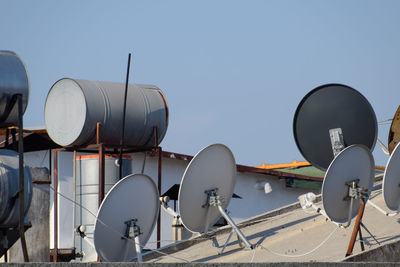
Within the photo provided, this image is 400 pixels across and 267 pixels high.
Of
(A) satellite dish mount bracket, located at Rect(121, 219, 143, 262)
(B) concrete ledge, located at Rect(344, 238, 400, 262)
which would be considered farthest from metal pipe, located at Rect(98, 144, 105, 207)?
(B) concrete ledge, located at Rect(344, 238, 400, 262)

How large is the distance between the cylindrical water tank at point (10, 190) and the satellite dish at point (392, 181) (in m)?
5.22

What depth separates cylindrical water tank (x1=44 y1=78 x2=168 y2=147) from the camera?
1491 cm

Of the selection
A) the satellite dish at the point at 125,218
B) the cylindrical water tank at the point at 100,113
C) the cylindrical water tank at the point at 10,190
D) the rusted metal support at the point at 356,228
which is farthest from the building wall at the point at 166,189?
the cylindrical water tank at the point at 10,190

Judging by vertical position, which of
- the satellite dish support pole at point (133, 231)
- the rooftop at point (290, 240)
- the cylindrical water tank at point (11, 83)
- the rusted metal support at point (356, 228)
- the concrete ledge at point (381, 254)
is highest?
the cylindrical water tank at point (11, 83)

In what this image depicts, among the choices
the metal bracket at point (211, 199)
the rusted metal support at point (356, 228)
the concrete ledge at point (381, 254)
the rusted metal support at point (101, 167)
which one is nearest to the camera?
the concrete ledge at point (381, 254)

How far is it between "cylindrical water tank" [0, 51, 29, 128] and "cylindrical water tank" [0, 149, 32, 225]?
0.58 meters

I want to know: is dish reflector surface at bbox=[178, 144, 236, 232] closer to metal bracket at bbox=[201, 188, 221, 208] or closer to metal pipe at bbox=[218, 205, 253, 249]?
metal bracket at bbox=[201, 188, 221, 208]

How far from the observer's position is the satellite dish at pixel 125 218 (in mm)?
11234

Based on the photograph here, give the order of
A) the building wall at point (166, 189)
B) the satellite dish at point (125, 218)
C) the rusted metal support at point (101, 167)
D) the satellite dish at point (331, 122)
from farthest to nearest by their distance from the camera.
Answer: the building wall at point (166, 189), the rusted metal support at point (101, 167), the satellite dish at point (331, 122), the satellite dish at point (125, 218)

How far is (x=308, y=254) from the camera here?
456 inches

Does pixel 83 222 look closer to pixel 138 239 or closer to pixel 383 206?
pixel 138 239

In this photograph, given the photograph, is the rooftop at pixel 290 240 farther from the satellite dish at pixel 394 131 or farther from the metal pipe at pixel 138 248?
A: the satellite dish at pixel 394 131

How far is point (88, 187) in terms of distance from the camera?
15.3 meters

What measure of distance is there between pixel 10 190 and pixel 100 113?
16.6 feet
